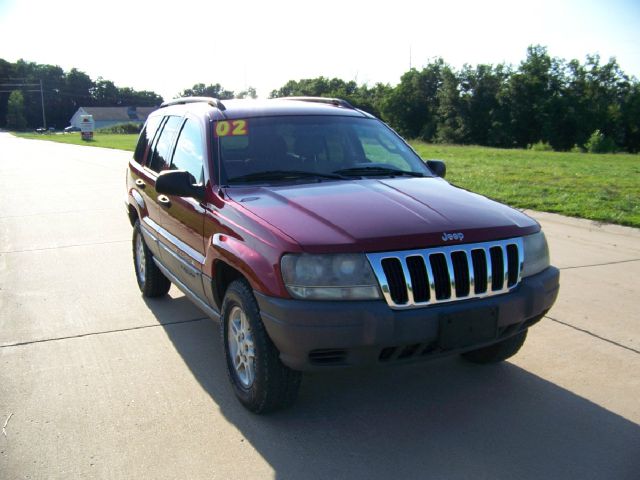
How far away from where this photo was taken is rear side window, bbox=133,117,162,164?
6.17 metres

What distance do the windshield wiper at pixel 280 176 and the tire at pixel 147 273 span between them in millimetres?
2022

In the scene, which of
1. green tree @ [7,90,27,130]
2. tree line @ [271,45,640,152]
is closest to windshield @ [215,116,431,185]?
tree line @ [271,45,640,152]

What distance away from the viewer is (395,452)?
133 inches

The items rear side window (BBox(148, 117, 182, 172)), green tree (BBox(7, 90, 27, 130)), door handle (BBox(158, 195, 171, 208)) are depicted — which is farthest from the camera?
green tree (BBox(7, 90, 27, 130))

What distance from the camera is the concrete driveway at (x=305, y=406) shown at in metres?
3.29

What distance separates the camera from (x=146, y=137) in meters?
6.41

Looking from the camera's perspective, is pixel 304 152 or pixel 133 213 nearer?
pixel 304 152

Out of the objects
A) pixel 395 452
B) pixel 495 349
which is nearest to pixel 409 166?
pixel 495 349

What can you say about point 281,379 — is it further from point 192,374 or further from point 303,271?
point 192,374

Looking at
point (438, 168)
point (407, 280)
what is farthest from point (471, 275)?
point (438, 168)

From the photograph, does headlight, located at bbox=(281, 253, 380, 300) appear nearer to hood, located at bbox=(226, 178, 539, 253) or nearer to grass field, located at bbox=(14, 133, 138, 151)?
hood, located at bbox=(226, 178, 539, 253)

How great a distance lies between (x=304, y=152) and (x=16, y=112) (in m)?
137

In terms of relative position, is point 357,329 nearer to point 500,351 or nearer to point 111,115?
point 500,351

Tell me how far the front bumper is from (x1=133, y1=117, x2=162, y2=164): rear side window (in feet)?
10.6
